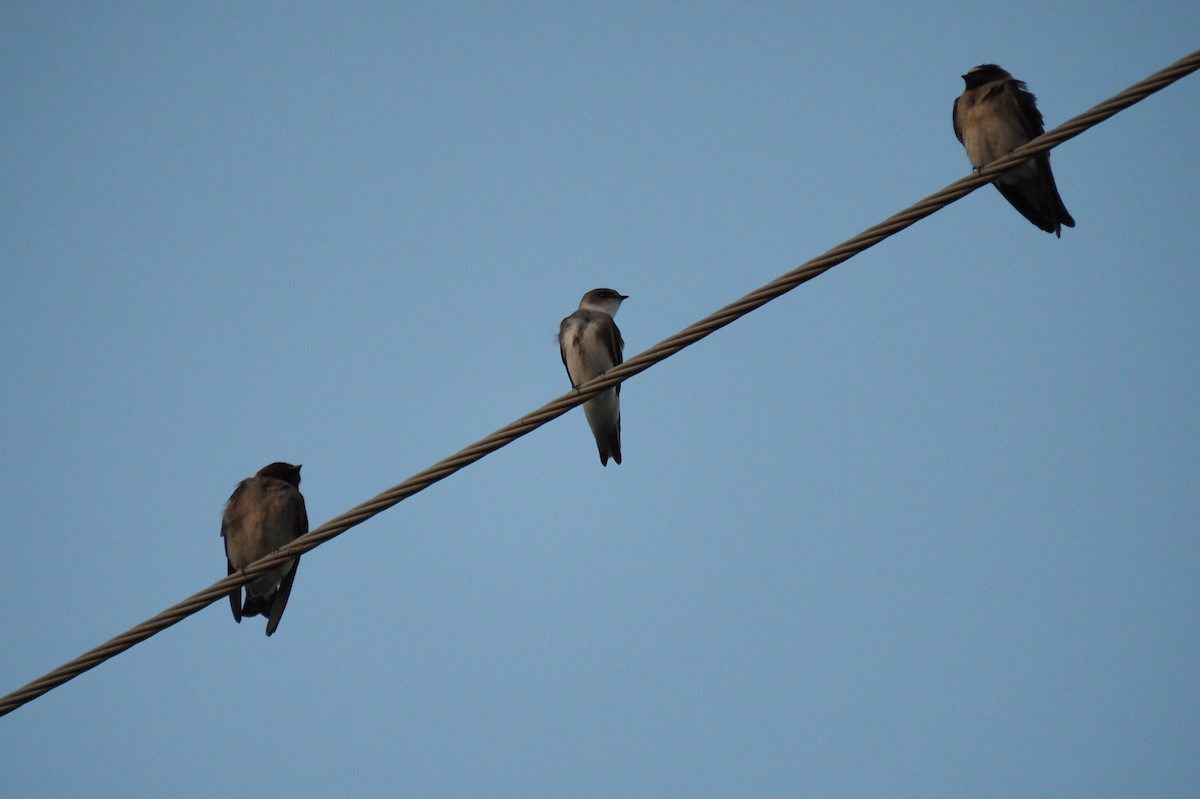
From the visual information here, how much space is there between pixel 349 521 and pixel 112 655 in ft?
3.28

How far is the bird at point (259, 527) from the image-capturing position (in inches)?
312

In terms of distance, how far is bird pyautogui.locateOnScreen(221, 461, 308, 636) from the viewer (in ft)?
26.0

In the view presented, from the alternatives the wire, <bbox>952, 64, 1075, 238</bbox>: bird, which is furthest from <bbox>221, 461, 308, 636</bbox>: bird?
<bbox>952, 64, 1075, 238</bbox>: bird

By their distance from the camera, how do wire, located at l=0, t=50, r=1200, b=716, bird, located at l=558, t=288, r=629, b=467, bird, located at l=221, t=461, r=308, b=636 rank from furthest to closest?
bird, located at l=558, t=288, r=629, b=467
bird, located at l=221, t=461, r=308, b=636
wire, located at l=0, t=50, r=1200, b=716

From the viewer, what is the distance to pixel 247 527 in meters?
7.97

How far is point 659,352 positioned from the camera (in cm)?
445

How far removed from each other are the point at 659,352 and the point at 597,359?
470 cm

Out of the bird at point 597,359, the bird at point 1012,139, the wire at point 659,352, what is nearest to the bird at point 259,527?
the bird at point 597,359

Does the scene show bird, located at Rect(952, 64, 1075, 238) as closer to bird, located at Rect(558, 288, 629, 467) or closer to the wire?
bird, located at Rect(558, 288, 629, 467)

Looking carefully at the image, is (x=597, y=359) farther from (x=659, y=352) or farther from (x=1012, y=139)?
(x=659, y=352)

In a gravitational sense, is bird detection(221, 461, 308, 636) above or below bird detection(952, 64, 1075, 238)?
below

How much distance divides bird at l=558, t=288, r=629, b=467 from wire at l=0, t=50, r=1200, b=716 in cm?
452

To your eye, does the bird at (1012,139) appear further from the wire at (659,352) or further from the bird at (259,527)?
the bird at (259,527)

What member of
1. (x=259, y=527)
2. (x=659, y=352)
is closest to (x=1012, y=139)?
(x=659, y=352)
